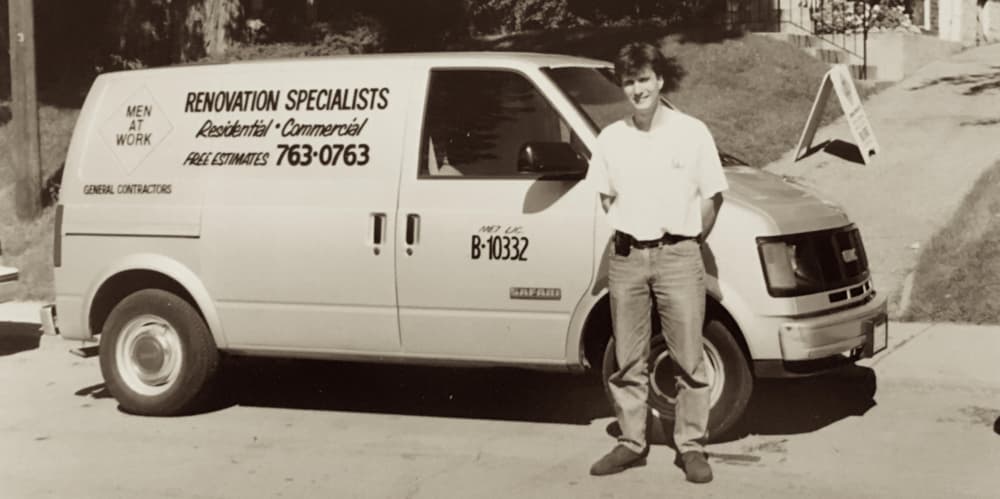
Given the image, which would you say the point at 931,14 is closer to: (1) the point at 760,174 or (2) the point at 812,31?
(2) the point at 812,31

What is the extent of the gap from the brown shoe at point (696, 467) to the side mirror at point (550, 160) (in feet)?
5.20

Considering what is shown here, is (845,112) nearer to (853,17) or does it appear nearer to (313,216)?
(313,216)

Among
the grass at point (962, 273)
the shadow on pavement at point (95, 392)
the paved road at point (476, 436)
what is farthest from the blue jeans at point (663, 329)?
the grass at point (962, 273)

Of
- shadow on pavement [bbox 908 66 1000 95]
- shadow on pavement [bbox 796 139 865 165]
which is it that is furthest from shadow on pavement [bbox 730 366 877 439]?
shadow on pavement [bbox 908 66 1000 95]

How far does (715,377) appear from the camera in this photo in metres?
7.27

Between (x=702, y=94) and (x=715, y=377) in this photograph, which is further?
(x=702, y=94)

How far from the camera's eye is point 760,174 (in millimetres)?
7910

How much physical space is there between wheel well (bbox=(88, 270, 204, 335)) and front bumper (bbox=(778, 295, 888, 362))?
348 centimetres

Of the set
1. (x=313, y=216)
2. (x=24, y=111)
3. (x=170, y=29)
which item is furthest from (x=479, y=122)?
(x=170, y=29)

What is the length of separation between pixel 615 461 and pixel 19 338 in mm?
6727

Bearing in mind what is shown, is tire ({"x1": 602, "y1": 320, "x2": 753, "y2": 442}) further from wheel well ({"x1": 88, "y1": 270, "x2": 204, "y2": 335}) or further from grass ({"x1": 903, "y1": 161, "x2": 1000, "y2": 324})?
grass ({"x1": 903, "y1": 161, "x2": 1000, "y2": 324})

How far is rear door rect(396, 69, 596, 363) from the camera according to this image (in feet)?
24.2

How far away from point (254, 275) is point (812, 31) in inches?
652

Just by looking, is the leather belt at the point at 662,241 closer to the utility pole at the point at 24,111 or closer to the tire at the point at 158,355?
the tire at the point at 158,355
